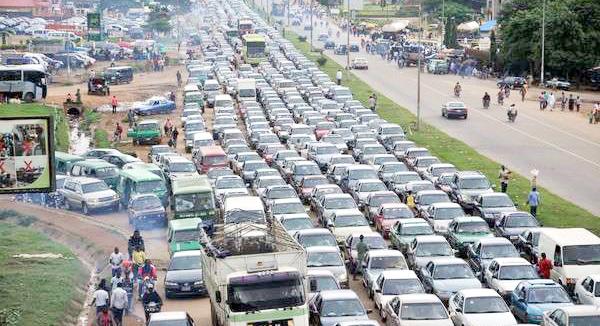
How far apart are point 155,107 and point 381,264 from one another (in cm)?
4966

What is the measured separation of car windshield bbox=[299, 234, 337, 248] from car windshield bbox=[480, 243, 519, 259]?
4.30 m

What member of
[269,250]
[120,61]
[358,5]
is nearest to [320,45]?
[120,61]

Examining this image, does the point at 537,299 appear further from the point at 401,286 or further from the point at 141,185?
the point at 141,185

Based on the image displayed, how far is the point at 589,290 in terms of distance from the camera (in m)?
29.9

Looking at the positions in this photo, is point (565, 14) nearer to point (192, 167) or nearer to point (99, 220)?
point (192, 167)

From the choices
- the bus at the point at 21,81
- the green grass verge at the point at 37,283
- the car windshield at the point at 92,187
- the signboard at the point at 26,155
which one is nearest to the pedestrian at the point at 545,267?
the green grass verge at the point at 37,283

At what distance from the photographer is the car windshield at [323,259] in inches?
1312

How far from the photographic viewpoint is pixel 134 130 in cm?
6712

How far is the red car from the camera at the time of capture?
40.5 metres

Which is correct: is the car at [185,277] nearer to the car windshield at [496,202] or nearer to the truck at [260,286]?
the truck at [260,286]

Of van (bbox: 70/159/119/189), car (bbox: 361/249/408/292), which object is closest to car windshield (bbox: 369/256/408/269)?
car (bbox: 361/249/408/292)

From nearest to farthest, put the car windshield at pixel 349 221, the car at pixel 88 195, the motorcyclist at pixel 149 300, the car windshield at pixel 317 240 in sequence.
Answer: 1. the motorcyclist at pixel 149 300
2. the car windshield at pixel 317 240
3. the car windshield at pixel 349 221
4. the car at pixel 88 195

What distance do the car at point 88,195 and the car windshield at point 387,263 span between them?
16466 millimetres

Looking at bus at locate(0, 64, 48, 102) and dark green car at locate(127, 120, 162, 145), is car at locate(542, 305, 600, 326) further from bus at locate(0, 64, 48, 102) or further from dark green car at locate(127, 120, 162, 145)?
bus at locate(0, 64, 48, 102)
